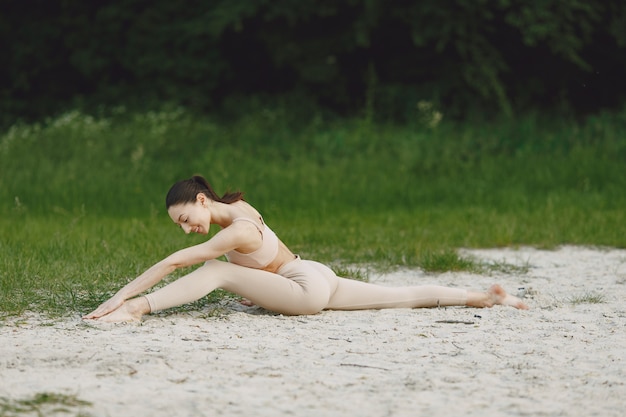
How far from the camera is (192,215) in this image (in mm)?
5512

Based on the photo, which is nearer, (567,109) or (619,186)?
(619,186)

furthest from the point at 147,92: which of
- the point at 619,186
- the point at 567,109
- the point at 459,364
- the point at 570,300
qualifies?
the point at 459,364

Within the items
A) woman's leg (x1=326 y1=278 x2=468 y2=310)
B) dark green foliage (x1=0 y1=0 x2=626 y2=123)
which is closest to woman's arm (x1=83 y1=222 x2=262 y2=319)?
woman's leg (x1=326 y1=278 x2=468 y2=310)

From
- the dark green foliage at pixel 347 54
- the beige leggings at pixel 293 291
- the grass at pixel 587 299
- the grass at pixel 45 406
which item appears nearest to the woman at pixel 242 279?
the beige leggings at pixel 293 291

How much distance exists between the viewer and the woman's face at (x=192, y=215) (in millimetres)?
5512

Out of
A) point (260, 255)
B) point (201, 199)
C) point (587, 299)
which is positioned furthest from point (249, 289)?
point (587, 299)

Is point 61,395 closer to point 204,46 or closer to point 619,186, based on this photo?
point 619,186

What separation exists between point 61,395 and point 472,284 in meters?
3.93

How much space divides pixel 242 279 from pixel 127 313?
636mm

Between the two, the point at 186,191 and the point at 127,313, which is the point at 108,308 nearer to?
the point at 127,313

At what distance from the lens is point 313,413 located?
3.74 meters

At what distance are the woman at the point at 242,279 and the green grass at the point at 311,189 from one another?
1.80 feet

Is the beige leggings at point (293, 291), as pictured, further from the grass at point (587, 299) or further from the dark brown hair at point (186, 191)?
the grass at point (587, 299)

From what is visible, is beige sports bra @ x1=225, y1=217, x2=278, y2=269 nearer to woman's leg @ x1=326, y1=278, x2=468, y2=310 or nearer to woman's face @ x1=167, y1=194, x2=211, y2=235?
woman's face @ x1=167, y1=194, x2=211, y2=235
